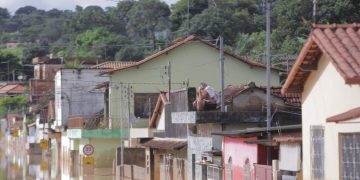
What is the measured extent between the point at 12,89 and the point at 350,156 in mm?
110166

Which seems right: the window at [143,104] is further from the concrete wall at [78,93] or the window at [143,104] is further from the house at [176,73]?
the concrete wall at [78,93]

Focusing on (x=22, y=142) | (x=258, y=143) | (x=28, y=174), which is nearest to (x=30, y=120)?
(x=22, y=142)

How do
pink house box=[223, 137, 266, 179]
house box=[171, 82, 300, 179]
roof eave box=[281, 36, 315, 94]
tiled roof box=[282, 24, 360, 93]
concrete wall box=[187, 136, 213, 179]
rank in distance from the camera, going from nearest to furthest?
tiled roof box=[282, 24, 360, 93]
roof eave box=[281, 36, 315, 94]
pink house box=[223, 137, 266, 179]
house box=[171, 82, 300, 179]
concrete wall box=[187, 136, 213, 179]

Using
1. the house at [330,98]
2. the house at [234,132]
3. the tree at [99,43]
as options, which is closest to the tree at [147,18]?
the tree at [99,43]

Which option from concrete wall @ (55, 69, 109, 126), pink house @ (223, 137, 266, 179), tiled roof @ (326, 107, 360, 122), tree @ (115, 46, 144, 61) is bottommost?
pink house @ (223, 137, 266, 179)

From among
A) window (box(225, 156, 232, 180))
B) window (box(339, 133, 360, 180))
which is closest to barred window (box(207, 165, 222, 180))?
window (box(225, 156, 232, 180))

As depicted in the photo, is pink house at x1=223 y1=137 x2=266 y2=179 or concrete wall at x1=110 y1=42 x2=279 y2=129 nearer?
pink house at x1=223 y1=137 x2=266 y2=179

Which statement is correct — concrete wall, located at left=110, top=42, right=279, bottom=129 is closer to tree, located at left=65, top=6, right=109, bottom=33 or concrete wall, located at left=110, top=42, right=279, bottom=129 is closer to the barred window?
the barred window

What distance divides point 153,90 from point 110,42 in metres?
75.7

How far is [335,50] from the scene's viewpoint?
18578 mm

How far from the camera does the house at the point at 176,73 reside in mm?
54719

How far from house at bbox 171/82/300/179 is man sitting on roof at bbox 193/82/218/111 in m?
0.51

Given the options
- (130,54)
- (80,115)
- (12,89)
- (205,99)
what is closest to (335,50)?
(205,99)

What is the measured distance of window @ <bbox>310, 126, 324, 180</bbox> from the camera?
20.1 metres
